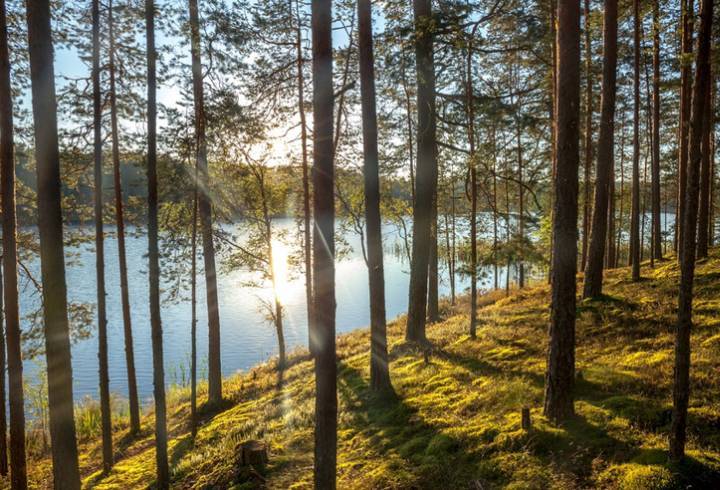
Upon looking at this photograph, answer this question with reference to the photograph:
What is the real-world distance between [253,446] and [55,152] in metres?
6.04

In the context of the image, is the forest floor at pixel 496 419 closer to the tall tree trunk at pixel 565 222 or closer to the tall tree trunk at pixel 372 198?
the tall tree trunk at pixel 565 222

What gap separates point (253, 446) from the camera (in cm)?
815

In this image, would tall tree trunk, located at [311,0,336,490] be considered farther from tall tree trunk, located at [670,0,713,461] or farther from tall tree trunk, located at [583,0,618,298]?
tall tree trunk, located at [583,0,618,298]

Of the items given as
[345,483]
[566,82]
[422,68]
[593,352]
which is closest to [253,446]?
[345,483]

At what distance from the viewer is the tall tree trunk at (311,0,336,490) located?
18.7ft

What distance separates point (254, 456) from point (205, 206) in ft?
26.1

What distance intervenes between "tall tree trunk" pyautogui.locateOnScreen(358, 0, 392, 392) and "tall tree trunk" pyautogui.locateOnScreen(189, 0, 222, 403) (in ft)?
12.5

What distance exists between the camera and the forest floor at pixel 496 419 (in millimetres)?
5383

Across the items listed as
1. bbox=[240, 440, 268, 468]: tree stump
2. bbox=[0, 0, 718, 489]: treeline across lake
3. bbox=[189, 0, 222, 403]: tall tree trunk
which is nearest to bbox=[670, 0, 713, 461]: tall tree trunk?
bbox=[0, 0, 718, 489]: treeline across lake

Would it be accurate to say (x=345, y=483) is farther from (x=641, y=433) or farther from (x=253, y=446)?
(x=641, y=433)

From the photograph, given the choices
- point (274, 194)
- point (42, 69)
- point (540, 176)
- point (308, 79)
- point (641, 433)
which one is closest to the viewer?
point (641, 433)

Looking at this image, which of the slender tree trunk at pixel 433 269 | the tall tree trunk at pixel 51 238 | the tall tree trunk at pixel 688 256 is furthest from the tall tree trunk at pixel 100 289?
the tall tree trunk at pixel 688 256

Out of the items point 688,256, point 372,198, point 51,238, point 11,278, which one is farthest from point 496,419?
point 11,278

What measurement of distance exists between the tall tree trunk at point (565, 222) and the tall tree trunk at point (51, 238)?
7131mm
